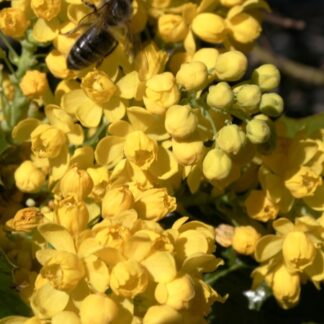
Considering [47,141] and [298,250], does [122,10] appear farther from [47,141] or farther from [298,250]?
[298,250]

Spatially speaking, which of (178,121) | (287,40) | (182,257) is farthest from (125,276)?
(287,40)

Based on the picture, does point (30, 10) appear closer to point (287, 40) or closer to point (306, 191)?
point (306, 191)

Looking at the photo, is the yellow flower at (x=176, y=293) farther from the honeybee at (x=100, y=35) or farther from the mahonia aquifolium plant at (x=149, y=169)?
the honeybee at (x=100, y=35)

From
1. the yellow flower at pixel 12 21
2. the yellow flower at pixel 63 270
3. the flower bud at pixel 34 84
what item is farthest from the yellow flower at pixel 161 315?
A: the yellow flower at pixel 12 21

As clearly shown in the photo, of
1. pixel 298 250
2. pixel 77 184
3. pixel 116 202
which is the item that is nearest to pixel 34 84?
pixel 77 184

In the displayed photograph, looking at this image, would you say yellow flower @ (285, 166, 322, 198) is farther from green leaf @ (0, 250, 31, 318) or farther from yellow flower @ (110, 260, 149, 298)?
green leaf @ (0, 250, 31, 318)
